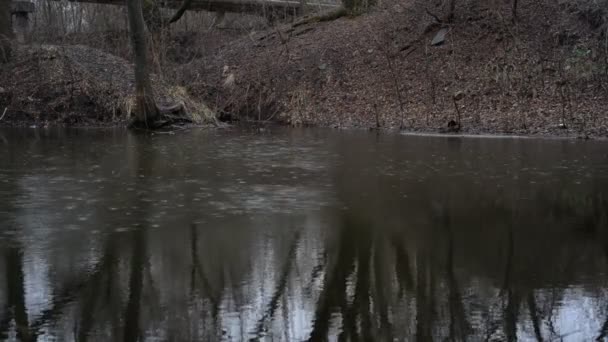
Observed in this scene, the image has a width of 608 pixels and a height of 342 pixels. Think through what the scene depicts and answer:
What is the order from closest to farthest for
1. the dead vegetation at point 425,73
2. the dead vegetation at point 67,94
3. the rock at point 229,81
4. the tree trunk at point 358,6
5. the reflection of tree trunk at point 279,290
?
the reflection of tree trunk at point 279,290, the dead vegetation at point 425,73, the dead vegetation at point 67,94, the rock at point 229,81, the tree trunk at point 358,6

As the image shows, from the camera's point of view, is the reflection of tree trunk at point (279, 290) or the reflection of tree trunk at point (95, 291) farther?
the reflection of tree trunk at point (279, 290)

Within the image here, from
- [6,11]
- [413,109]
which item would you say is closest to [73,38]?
[6,11]

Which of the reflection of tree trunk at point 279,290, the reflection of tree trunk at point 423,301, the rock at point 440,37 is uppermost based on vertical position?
the rock at point 440,37

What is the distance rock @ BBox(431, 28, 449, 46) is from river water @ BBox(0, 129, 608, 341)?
1421 cm

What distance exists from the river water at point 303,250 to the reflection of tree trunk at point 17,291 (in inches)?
0.7

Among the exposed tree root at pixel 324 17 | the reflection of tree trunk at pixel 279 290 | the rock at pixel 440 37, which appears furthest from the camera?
the exposed tree root at pixel 324 17

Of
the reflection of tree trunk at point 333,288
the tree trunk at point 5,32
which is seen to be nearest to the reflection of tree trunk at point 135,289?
the reflection of tree trunk at point 333,288

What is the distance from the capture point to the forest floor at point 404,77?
22.9m

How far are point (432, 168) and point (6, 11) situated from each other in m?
18.6

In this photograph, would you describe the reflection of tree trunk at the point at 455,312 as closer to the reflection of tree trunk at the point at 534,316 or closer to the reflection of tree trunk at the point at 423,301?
the reflection of tree trunk at the point at 423,301

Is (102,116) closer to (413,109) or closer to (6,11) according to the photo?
(6,11)

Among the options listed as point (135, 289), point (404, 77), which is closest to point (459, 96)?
point (404, 77)

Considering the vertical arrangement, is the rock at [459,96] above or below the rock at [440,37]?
below

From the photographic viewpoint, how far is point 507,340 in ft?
17.6
